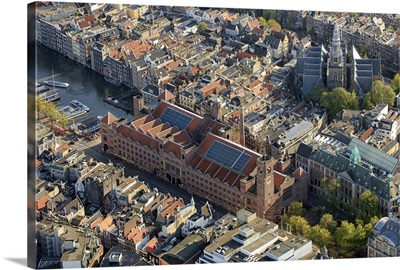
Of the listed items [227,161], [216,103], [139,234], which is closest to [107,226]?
[139,234]

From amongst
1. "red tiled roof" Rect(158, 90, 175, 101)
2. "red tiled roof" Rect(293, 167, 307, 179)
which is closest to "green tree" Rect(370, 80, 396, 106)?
"red tiled roof" Rect(293, 167, 307, 179)

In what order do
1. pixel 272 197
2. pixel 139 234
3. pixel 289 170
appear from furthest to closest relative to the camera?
1. pixel 289 170
2. pixel 272 197
3. pixel 139 234

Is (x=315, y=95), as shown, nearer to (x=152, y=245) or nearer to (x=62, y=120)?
(x=62, y=120)

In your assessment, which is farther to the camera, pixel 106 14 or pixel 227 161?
pixel 106 14

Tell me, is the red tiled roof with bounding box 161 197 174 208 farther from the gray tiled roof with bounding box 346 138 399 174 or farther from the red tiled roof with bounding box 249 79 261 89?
the red tiled roof with bounding box 249 79 261 89

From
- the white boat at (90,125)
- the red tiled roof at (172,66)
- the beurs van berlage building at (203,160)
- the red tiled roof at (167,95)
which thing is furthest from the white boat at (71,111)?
the red tiled roof at (172,66)

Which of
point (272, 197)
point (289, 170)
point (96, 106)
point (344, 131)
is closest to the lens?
point (272, 197)

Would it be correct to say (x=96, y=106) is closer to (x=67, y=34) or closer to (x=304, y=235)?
(x=67, y=34)
